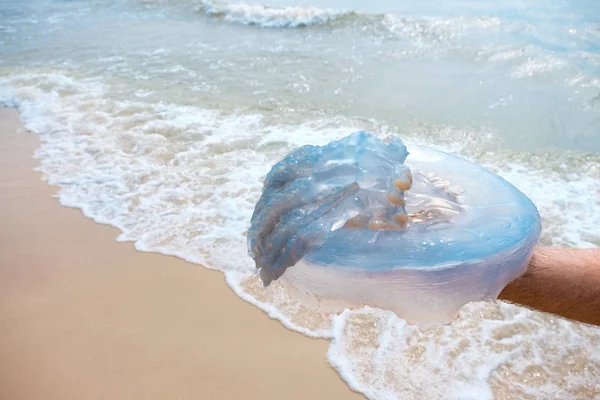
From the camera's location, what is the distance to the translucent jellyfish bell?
1269 millimetres

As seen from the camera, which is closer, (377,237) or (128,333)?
(377,237)

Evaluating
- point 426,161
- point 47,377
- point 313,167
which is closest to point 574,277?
point 426,161

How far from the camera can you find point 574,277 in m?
1.53

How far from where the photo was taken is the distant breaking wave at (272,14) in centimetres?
970

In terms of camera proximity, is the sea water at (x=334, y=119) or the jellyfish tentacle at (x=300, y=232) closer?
the jellyfish tentacle at (x=300, y=232)

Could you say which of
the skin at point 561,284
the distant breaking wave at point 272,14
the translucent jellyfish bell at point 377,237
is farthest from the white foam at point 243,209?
the distant breaking wave at point 272,14

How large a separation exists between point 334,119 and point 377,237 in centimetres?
433

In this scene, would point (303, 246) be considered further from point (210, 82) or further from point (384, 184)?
point (210, 82)

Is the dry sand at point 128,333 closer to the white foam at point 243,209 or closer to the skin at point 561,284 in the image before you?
the white foam at point 243,209

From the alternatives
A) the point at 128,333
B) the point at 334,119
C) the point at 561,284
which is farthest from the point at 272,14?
the point at 561,284

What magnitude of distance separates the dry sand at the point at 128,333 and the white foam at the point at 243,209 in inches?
5.5

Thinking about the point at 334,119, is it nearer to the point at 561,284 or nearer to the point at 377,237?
the point at 561,284

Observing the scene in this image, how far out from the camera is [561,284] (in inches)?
60.2

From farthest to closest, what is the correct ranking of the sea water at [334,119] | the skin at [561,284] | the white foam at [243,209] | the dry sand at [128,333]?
the sea water at [334,119] < the white foam at [243,209] < the dry sand at [128,333] < the skin at [561,284]
